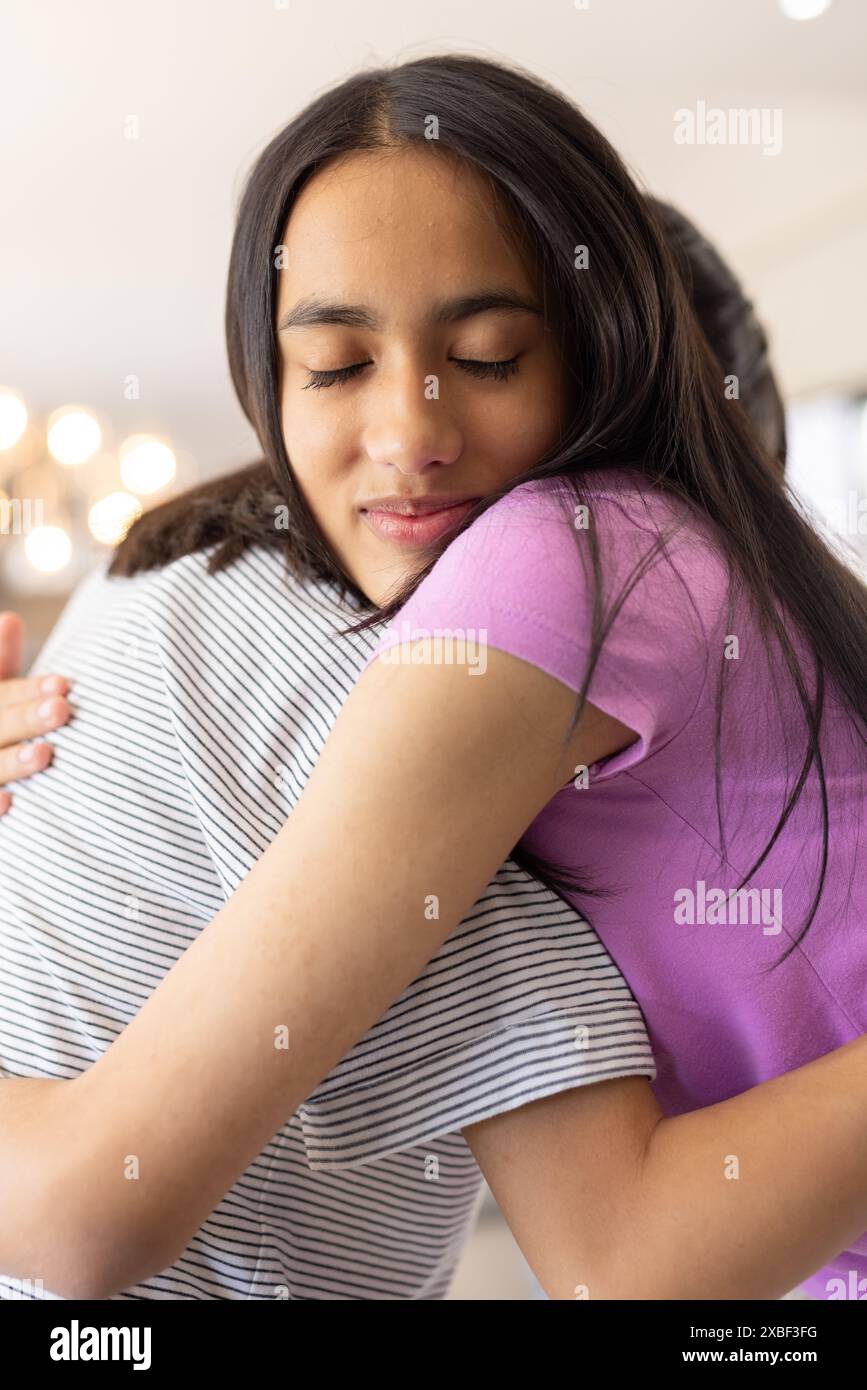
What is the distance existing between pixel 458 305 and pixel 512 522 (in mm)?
172

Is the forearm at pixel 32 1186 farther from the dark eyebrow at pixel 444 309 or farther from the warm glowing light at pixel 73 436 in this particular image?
the warm glowing light at pixel 73 436

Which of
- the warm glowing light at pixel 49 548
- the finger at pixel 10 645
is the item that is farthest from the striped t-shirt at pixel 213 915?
the warm glowing light at pixel 49 548

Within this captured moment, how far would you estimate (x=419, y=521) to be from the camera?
813 millimetres

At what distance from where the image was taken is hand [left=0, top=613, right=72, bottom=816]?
0.86 meters

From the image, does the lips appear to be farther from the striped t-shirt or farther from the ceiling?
the ceiling

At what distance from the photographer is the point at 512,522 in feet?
2.21

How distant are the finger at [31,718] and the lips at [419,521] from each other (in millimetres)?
256

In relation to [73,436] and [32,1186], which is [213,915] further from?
[73,436]

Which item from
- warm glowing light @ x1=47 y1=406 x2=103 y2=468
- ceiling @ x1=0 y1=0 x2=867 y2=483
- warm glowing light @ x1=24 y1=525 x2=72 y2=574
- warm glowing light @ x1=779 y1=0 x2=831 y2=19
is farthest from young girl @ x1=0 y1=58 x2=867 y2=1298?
warm glowing light @ x1=24 y1=525 x2=72 y2=574

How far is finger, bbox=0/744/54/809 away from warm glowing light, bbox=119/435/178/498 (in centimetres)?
364

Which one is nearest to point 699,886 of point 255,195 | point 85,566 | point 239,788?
point 239,788

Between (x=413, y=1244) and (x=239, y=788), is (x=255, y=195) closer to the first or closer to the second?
(x=239, y=788)

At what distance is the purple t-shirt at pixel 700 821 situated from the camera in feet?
2.18

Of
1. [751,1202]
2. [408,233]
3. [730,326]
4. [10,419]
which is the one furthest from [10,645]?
[10,419]
